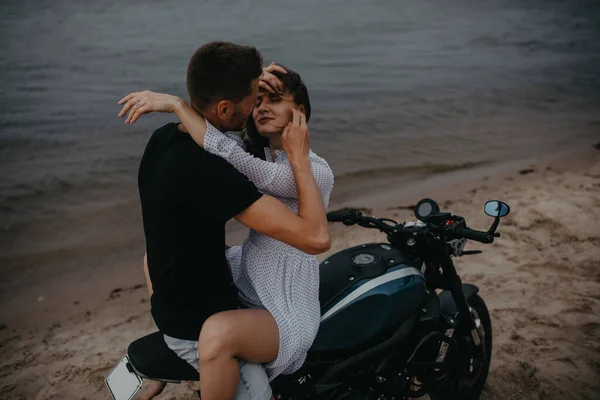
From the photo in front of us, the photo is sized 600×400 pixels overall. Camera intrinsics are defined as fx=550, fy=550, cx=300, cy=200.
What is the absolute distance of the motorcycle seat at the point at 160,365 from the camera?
2324 millimetres

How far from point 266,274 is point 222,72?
0.85 meters

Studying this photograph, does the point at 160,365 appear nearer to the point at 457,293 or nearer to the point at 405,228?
the point at 405,228

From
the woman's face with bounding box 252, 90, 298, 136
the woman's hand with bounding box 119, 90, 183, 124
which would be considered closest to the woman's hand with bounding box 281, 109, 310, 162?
the woman's face with bounding box 252, 90, 298, 136

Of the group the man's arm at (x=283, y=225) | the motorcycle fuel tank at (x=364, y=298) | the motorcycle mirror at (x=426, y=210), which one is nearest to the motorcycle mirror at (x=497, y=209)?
the motorcycle mirror at (x=426, y=210)

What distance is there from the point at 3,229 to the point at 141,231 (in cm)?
172

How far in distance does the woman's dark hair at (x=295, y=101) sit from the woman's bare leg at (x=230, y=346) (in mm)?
745

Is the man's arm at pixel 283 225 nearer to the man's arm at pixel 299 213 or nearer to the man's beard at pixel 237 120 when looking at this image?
the man's arm at pixel 299 213

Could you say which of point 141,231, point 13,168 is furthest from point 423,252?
point 13,168

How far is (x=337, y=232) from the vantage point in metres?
6.18

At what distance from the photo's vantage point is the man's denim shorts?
7.29ft

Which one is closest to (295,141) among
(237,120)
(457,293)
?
(237,120)

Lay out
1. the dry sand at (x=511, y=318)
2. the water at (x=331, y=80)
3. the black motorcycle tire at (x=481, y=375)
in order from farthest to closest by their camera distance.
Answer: the water at (x=331, y=80)
the dry sand at (x=511, y=318)
the black motorcycle tire at (x=481, y=375)

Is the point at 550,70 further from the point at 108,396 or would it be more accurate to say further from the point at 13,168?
the point at 108,396

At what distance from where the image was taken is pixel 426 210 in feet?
9.25
